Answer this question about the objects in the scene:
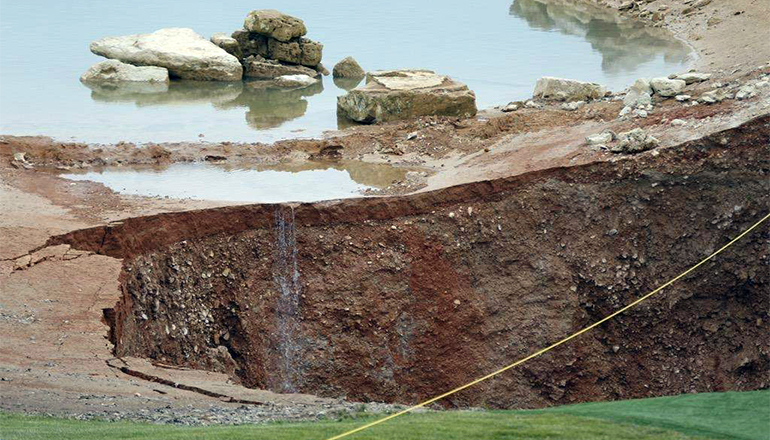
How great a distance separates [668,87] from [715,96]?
1.57 m

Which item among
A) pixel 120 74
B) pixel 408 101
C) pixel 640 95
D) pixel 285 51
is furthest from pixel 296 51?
pixel 640 95

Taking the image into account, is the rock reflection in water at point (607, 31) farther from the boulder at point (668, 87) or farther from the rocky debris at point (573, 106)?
the boulder at point (668, 87)

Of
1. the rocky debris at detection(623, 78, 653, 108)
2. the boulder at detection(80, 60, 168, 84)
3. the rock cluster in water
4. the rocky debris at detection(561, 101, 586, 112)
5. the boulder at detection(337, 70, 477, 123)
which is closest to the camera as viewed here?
the rocky debris at detection(623, 78, 653, 108)

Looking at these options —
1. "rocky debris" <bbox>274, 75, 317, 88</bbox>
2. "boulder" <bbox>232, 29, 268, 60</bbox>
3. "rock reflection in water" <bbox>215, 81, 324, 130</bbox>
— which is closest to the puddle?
"rock reflection in water" <bbox>215, 81, 324, 130</bbox>

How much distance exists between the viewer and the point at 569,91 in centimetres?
2359

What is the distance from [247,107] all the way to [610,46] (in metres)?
12.6

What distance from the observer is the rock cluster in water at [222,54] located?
2881 cm

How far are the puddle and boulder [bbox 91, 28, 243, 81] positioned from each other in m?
Result: 9.21

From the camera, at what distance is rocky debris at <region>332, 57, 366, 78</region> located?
29672 millimetres

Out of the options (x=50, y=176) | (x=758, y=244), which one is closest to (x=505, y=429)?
(x=758, y=244)

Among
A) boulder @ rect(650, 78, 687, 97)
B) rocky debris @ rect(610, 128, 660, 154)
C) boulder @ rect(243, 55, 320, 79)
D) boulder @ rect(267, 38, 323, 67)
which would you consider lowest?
rocky debris @ rect(610, 128, 660, 154)

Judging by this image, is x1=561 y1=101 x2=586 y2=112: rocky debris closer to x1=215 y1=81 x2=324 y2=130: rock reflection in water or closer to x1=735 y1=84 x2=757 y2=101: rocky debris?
x1=735 y1=84 x2=757 y2=101: rocky debris

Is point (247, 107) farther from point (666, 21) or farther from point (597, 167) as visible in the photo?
point (666, 21)

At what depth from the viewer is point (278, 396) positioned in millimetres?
11453
